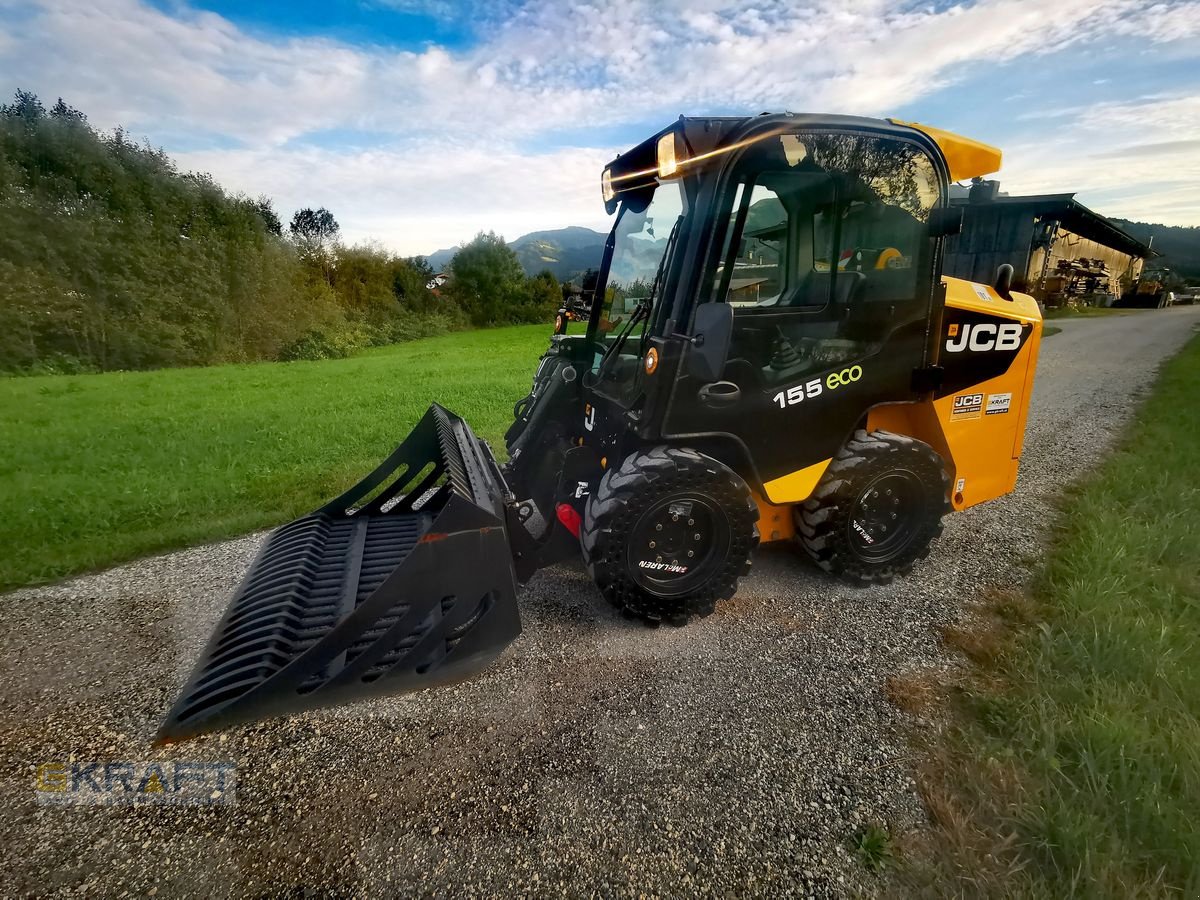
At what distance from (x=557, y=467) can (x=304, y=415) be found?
716 cm

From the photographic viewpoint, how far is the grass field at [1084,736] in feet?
5.94

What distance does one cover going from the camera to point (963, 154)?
10.9ft

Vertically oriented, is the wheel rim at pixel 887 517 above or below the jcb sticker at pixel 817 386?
below

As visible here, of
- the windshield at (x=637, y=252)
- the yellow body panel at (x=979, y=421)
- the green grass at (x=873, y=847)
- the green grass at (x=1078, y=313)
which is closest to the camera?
the green grass at (x=873, y=847)

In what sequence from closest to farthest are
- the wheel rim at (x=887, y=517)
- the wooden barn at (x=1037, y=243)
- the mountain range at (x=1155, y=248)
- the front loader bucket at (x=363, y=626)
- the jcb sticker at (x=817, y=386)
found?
the front loader bucket at (x=363, y=626)
the jcb sticker at (x=817, y=386)
the wheel rim at (x=887, y=517)
the wooden barn at (x=1037, y=243)
the mountain range at (x=1155, y=248)

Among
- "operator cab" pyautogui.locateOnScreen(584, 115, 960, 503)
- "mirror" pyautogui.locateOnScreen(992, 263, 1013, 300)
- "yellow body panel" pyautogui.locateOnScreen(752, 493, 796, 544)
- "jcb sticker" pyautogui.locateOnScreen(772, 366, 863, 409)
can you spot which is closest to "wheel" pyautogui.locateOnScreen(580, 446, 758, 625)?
"operator cab" pyautogui.locateOnScreen(584, 115, 960, 503)

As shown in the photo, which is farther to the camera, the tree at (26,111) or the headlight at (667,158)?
the tree at (26,111)

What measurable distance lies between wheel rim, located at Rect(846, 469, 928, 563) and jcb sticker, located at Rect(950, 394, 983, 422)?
0.59 m

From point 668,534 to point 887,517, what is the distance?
1525mm

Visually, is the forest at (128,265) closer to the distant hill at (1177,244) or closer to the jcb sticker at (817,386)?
the jcb sticker at (817,386)

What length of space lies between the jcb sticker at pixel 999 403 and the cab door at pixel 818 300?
0.86 meters

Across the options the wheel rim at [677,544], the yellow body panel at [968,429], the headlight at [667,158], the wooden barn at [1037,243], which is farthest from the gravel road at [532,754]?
the wooden barn at [1037,243]

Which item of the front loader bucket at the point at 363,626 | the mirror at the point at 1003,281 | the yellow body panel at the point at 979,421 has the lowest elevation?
the front loader bucket at the point at 363,626

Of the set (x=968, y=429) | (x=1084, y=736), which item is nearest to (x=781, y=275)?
(x=968, y=429)
